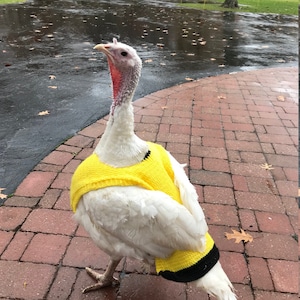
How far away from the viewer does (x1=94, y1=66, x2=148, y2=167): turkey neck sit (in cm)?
212

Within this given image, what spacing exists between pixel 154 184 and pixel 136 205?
191 millimetres

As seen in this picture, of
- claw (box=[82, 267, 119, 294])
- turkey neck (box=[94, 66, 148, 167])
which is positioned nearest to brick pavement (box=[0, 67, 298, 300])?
claw (box=[82, 267, 119, 294])

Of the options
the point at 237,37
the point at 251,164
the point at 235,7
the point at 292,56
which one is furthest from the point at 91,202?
the point at 235,7

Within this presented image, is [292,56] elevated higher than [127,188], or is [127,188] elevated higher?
[127,188]

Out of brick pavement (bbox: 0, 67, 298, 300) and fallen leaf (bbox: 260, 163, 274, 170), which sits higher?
brick pavement (bbox: 0, 67, 298, 300)

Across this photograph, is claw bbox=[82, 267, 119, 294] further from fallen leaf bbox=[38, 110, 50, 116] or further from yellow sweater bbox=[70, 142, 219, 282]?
fallen leaf bbox=[38, 110, 50, 116]

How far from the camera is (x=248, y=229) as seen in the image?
3.13 m

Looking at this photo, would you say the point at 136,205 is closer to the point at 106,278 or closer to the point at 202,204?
the point at 106,278

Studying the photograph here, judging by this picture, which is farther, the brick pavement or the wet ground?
the wet ground

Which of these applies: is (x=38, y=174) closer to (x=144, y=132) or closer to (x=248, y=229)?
(x=144, y=132)

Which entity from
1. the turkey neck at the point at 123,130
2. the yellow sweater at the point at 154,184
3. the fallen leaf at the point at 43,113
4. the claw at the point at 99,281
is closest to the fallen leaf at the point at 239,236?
the yellow sweater at the point at 154,184

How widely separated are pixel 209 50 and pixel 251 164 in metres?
5.87

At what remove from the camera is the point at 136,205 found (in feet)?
6.41

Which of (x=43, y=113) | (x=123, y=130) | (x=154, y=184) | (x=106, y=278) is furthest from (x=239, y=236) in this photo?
(x=43, y=113)
